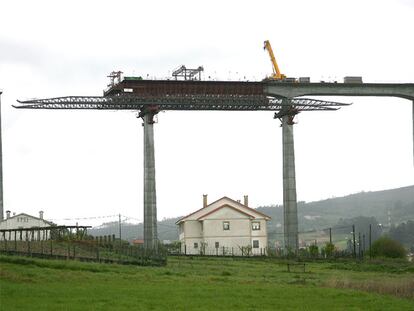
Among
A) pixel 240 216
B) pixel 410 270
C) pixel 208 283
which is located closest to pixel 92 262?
pixel 208 283

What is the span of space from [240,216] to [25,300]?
74.5 m

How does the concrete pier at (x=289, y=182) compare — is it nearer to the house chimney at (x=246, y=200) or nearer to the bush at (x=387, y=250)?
the bush at (x=387, y=250)

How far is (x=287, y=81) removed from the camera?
300ft

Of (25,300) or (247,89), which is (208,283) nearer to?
(25,300)

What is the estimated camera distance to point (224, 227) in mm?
103312

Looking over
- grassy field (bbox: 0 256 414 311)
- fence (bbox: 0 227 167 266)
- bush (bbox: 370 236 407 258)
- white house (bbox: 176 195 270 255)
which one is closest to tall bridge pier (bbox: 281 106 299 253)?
bush (bbox: 370 236 407 258)

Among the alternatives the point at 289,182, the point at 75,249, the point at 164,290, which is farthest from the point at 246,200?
the point at 164,290

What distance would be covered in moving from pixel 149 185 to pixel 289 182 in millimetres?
14491

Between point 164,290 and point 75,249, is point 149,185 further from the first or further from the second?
point 164,290

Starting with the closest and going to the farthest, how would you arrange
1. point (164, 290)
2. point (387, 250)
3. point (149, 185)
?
1. point (164, 290)
2. point (149, 185)
3. point (387, 250)

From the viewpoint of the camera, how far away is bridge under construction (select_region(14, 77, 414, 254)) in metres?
84.6

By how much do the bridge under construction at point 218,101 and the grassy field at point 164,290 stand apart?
119ft

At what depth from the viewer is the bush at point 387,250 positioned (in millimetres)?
92562

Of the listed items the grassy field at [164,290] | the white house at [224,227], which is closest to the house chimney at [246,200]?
the white house at [224,227]
